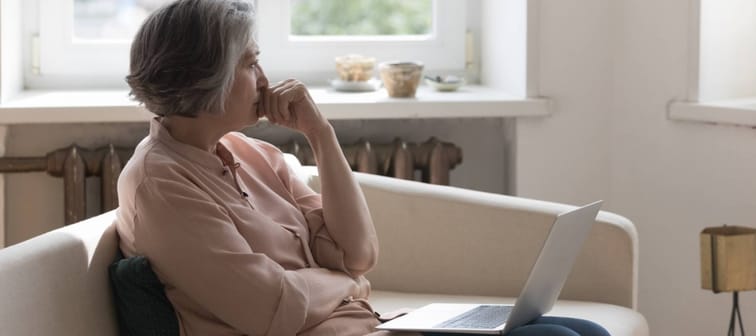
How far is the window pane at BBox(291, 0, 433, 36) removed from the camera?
3.64m

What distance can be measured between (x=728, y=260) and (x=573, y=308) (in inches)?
15.3

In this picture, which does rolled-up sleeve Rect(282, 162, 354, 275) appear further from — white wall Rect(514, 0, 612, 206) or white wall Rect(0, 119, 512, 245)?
white wall Rect(514, 0, 612, 206)

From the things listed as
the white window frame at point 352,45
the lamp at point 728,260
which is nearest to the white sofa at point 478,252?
the lamp at point 728,260

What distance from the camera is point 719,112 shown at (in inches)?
119

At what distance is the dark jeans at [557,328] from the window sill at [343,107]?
4.23 feet

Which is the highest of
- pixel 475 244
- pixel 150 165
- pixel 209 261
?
pixel 150 165

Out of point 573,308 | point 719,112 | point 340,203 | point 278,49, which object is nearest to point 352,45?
point 278,49

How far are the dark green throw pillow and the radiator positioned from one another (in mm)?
1289

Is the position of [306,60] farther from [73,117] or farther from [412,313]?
[412,313]

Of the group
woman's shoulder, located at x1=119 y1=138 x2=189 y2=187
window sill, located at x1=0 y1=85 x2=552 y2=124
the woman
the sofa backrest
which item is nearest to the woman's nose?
the woman

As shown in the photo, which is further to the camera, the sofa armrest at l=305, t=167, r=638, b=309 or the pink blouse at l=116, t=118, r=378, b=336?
the sofa armrest at l=305, t=167, r=638, b=309

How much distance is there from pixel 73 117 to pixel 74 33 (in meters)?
0.50

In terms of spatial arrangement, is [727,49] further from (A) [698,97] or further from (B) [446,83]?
(B) [446,83]

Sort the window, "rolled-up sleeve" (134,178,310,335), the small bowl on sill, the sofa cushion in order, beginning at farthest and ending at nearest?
the small bowl on sill < the window < the sofa cushion < "rolled-up sleeve" (134,178,310,335)
